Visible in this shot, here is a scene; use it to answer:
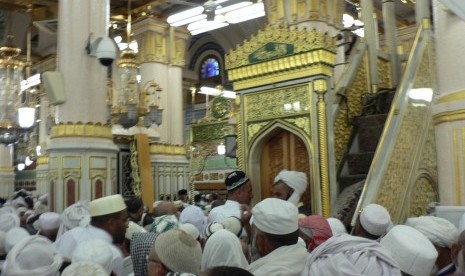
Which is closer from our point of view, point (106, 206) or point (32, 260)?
point (32, 260)

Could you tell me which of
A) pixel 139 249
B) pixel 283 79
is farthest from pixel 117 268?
pixel 283 79

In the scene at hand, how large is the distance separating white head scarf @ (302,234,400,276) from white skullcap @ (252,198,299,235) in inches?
16.4

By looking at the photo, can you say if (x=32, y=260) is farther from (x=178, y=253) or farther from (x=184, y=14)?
(x=184, y=14)

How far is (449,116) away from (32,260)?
3.83 metres

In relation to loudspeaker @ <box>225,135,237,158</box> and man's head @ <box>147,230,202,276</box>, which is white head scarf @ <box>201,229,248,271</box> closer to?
man's head @ <box>147,230,202,276</box>

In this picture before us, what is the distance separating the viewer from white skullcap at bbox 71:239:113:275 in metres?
2.08

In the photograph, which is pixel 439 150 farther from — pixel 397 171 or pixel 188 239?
pixel 188 239

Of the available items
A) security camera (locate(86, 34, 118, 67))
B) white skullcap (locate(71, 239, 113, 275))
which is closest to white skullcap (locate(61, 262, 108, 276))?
white skullcap (locate(71, 239, 113, 275))

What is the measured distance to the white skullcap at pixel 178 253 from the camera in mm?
1852

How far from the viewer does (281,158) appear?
18.2 ft

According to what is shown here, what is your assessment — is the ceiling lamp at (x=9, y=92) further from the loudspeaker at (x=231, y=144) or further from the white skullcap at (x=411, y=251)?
the white skullcap at (x=411, y=251)

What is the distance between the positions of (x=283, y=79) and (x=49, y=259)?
3769 mm

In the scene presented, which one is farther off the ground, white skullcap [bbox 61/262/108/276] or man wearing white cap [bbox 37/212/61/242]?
white skullcap [bbox 61/262/108/276]

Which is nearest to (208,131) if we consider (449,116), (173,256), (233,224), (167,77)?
(167,77)
